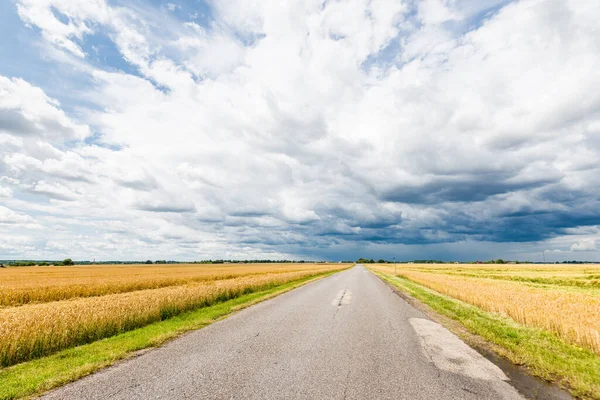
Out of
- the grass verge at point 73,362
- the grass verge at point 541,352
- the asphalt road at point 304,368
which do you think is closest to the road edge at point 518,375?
the grass verge at point 541,352

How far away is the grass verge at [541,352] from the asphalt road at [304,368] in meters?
1.06

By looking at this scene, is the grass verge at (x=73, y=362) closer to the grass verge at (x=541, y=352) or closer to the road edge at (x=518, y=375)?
the road edge at (x=518, y=375)

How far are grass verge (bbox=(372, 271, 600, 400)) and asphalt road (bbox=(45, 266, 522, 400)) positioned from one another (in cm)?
106

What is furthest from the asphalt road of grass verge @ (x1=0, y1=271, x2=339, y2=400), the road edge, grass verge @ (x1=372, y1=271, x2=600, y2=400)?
grass verge @ (x1=372, y1=271, x2=600, y2=400)

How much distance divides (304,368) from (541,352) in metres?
6.74

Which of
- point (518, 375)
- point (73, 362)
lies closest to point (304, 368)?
point (518, 375)

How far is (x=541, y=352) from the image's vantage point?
870cm

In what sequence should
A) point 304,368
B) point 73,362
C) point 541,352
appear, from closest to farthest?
point 304,368, point 73,362, point 541,352

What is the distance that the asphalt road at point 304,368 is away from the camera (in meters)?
5.80

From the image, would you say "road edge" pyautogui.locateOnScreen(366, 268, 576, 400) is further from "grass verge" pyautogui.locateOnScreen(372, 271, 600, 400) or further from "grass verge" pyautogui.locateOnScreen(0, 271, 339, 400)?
"grass verge" pyautogui.locateOnScreen(0, 271, 339, 400)

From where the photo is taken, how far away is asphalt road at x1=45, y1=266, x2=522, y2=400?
5805 mm

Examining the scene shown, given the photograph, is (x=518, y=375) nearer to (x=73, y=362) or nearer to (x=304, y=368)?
(x=304, y=368)

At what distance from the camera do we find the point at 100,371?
7.19 m

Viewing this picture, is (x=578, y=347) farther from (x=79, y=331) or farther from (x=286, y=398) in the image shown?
(x=79, y=331)
